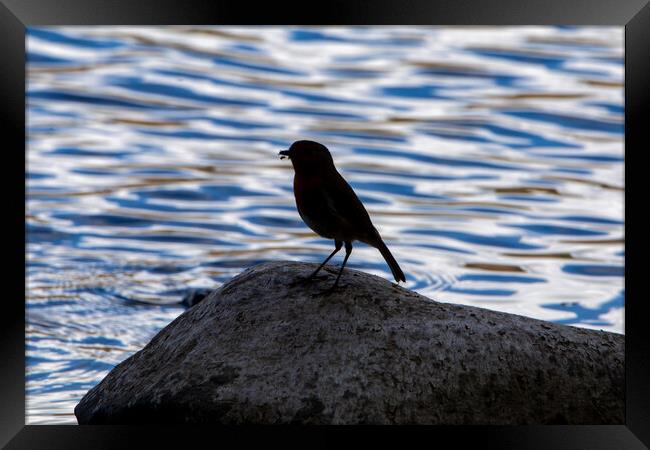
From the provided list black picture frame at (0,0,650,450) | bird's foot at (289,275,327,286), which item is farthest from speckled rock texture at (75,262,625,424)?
black picture frame at (0,0,650,450)

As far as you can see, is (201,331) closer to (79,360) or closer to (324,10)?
(324,10)

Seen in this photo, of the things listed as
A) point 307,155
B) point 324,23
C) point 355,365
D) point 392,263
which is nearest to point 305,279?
point 392,263

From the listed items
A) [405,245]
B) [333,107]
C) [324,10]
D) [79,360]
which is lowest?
[79,360]

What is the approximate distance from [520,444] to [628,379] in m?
0.46

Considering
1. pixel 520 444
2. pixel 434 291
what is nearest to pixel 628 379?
pixel 520 444

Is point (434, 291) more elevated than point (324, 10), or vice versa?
point (324, 10)

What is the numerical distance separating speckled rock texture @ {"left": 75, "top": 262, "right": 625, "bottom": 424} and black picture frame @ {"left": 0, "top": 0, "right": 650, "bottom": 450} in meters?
0.83

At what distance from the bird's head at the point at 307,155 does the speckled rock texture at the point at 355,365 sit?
0.59 metres

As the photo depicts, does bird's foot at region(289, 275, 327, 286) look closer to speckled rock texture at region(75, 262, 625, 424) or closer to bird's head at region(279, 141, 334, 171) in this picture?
speckled rock texture at region(75, 262, 625, 424)

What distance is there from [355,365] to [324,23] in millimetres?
1538

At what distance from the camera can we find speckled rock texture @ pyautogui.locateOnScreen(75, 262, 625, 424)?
437 centimetres

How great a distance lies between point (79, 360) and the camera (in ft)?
23.0

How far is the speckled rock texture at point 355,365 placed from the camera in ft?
14.3

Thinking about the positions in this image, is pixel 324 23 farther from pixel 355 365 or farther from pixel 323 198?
pixel 355 365
